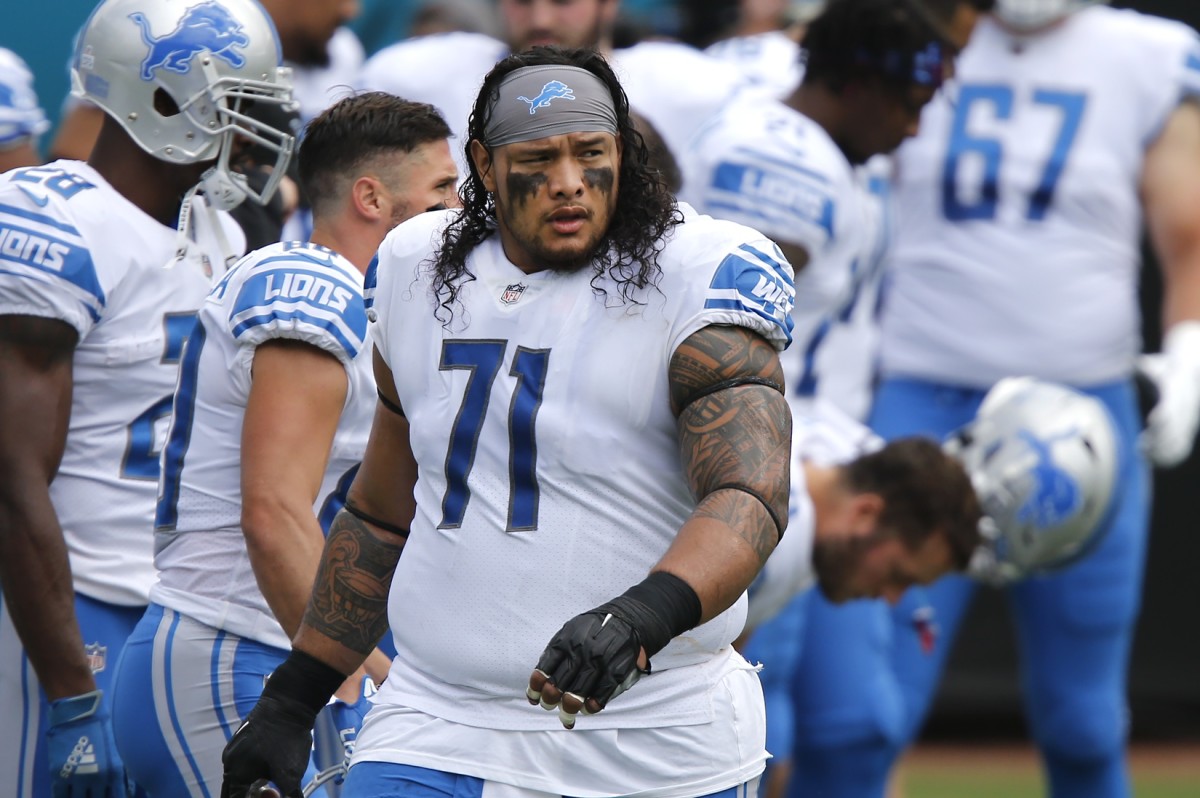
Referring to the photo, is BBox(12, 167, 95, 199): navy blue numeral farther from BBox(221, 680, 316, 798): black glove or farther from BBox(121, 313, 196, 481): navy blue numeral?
BBox(221, 680, 316, 798): black glove

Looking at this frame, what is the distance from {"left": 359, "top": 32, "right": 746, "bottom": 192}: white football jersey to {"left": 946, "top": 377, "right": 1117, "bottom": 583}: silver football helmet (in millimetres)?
1259

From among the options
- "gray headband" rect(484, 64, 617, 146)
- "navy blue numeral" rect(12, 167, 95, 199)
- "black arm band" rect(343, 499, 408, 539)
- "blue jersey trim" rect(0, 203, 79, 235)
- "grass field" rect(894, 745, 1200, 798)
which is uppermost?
"gray headband" rect(484, 64, 617, 146)

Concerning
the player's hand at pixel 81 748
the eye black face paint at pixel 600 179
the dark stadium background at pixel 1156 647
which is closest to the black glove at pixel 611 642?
the eye black face paint at pixel 600 179

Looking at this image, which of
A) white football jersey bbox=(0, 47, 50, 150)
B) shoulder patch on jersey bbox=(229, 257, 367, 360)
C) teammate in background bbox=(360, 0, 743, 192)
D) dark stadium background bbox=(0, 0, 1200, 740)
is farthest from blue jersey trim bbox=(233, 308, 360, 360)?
dark stadium background bbox=(0, 0, 1200, 740)

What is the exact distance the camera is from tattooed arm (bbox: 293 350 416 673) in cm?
329

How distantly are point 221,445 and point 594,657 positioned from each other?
4.31 ft

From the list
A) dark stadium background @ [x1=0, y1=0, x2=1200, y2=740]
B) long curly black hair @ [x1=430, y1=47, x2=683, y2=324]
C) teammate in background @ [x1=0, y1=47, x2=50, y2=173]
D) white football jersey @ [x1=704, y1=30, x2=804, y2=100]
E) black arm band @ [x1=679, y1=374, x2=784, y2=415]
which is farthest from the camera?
dark stadium background @ [x1=0, y1=0, x2=1200, y2=740]

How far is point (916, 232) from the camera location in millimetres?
6531

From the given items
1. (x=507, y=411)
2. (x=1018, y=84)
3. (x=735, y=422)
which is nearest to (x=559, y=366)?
(x=507, y=411)

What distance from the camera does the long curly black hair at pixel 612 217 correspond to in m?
3.03

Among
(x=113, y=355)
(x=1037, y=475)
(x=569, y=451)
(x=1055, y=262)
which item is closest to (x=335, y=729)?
(x=113, y=355)

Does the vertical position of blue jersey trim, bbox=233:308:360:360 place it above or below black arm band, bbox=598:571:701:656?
above

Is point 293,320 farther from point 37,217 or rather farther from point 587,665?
point 587,665

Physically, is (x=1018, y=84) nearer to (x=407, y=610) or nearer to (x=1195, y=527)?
(x=1195, y=527)
